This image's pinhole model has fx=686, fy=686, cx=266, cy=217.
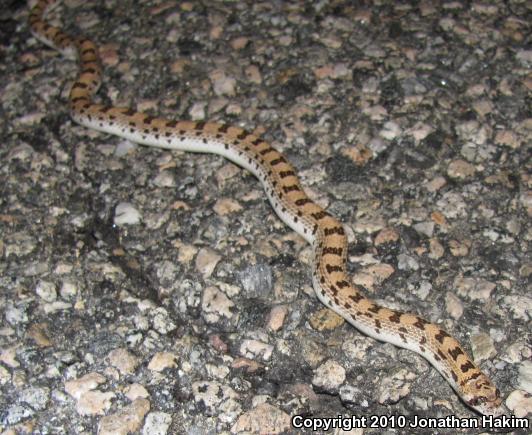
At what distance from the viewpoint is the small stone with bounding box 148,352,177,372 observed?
5.23 meters

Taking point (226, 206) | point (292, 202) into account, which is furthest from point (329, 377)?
point (226, 206)

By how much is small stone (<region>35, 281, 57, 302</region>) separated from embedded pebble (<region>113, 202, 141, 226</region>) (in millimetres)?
919

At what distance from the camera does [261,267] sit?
237 inches

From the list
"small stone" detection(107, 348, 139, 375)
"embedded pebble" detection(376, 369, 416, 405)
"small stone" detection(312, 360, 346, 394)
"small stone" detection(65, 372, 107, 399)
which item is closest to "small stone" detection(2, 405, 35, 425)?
"small stone" detection(65, 372, 107, 399)

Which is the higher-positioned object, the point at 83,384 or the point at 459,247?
the point at 83,384

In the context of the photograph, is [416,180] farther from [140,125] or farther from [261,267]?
[140,125]

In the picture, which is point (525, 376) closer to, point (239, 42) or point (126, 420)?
point (126, 420)

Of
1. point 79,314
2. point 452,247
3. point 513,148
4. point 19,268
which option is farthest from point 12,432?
point 513,148

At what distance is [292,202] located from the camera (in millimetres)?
6504

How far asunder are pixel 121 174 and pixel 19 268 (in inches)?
57.8

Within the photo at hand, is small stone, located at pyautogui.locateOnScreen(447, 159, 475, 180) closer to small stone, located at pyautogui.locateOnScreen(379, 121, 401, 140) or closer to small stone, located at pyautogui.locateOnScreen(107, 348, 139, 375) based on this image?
small stone, located at pyautogui.locateOnScreen(379, 121, 401, 140)

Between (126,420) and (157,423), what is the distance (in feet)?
0.73

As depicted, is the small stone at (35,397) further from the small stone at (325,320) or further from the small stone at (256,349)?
the small stone at (325,320)

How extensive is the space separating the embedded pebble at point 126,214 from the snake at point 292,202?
950 mm
